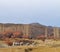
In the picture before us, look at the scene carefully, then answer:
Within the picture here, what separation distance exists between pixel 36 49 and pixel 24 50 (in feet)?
1.07

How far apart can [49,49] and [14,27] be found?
24.4 metres

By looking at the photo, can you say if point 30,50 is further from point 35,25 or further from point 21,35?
point 35,25

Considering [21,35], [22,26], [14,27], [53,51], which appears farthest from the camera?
[14,27]

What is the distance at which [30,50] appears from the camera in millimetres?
5484

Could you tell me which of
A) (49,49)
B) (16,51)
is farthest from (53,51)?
(16,51)

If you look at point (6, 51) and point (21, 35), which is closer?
point (6, 51)

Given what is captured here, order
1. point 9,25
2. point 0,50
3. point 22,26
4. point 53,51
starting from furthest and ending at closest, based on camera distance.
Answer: point 9,25
point 22,26
point 53,51
point 0,50

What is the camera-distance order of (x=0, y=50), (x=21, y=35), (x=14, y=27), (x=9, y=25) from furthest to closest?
(x=9, y=25), (x=14, y=27), (x=21, y=35), (x=0, y=50)

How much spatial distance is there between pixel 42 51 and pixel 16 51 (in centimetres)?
65

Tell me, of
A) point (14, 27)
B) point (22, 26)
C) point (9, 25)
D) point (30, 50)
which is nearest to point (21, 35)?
point (22, 26)

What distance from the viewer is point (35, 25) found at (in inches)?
1363

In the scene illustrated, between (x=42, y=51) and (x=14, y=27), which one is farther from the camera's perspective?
(x=14, y=27)

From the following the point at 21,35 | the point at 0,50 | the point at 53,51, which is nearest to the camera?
the point at 0,50

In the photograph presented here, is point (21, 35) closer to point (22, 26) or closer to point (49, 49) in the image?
point (22, 26)
